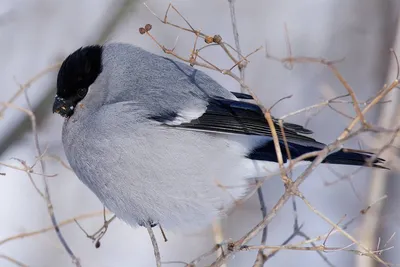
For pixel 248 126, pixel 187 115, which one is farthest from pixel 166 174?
pixel 248 126

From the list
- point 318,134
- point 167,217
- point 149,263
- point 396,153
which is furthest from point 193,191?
point 318,134

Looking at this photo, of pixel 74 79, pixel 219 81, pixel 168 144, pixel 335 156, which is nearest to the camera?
pixel 335 156

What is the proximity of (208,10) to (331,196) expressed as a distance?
1.98 metres

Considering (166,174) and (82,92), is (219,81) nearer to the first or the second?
(82,92)

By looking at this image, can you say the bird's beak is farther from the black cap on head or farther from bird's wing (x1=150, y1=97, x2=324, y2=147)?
bird's wing (x1=150, y1=97, x2=324, y2=147)

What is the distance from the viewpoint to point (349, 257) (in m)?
4.29

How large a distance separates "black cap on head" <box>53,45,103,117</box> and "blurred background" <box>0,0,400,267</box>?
3.06 ft

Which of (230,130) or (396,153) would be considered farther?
(396,153)

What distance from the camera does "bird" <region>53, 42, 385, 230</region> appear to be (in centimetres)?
260

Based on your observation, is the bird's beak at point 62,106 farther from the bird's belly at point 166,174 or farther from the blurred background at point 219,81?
the blurred background at point 219,81

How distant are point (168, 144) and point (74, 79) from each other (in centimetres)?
58

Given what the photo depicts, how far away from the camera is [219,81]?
5.01 m

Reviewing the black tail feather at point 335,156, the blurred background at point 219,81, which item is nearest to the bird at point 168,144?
the black tail feather at point 335,156

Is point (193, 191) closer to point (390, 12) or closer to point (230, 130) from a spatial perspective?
point (230, 130)
